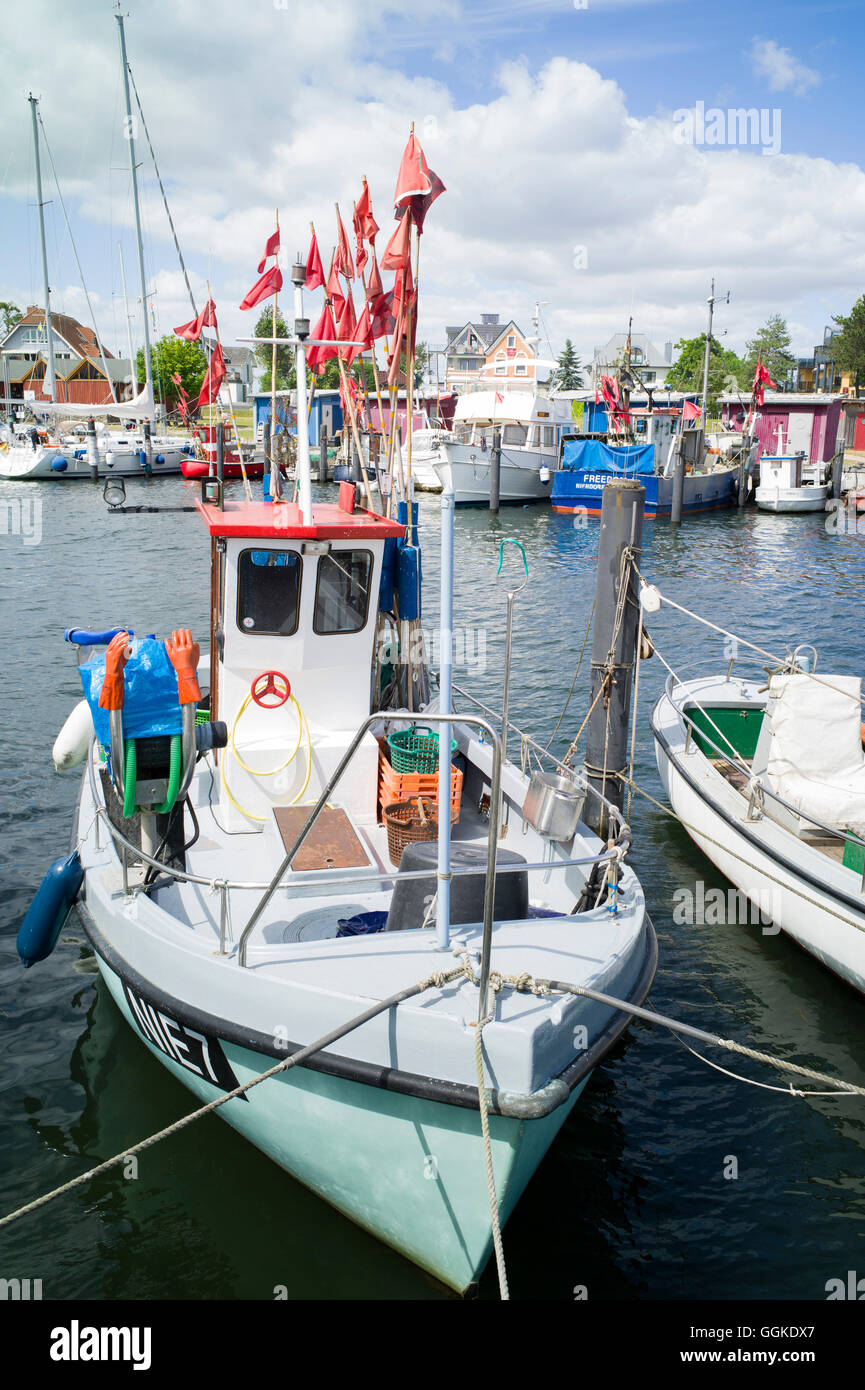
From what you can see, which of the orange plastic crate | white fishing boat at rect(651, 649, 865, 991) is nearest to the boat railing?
white fishing boat at rect(651, 649, 865, 991)

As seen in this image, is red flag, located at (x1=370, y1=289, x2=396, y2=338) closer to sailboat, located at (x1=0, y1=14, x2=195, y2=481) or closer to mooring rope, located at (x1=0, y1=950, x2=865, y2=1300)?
mooring rope, located at (x1=0, y1=950, x2=865, y2=1300)

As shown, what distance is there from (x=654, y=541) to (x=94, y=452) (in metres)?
28.0

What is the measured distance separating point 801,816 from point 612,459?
3231 centimetres

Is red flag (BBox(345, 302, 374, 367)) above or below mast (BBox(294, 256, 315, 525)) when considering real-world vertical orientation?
above

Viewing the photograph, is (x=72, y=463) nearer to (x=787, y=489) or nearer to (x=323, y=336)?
(x=787, y=489)

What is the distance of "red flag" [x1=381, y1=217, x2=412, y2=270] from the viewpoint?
7297 millimetres

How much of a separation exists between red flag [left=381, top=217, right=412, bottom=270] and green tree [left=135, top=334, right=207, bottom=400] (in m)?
60.9

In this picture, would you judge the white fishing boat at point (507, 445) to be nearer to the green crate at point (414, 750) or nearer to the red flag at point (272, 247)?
the red flag at point (272, 247)

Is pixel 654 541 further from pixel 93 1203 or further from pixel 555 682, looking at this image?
pixel 93 1203

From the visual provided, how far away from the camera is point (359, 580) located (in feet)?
25.0

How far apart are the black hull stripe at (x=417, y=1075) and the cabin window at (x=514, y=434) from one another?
135 feet

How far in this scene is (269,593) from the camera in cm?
741

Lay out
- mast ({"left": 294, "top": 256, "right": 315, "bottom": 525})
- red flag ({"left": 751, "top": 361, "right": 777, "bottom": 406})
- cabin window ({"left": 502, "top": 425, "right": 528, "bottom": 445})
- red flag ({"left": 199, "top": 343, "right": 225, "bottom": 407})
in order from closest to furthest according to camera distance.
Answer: mast ({"left": 294, "top": 256, "right": 315, "bottom": 525}) → red flag ({"left": 199, "top": 343, "right": 225, "bottom": 407}) → red flag ({"left": 751, "top": 361, "right": 777, "bottom": 406}) → cabin window ({"left": 502, "top": 425, "right": 528, "bottom": 445})

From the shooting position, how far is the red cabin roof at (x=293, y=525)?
22.9 ft
